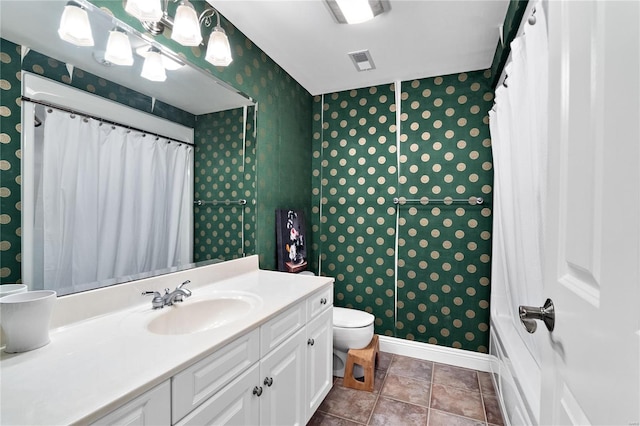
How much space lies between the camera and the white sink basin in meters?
1.16

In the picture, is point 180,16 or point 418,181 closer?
point 180,16

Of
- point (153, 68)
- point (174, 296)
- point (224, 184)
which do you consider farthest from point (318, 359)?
point (153, 68)

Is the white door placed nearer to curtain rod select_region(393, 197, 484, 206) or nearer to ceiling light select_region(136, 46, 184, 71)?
ceiling light select_region(136, 46, 184, 71)

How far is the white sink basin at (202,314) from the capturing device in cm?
116

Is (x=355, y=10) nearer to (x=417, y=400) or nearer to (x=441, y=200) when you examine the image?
(x=441, y=200)

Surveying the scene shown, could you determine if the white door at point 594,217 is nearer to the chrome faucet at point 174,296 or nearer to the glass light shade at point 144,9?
the chrome faucet at point 174,296

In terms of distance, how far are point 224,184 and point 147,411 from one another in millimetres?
1274

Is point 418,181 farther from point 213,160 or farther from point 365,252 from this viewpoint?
point 213,160

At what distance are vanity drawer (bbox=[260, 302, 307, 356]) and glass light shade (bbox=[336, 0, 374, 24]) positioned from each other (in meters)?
1.59

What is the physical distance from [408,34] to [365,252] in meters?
1.69

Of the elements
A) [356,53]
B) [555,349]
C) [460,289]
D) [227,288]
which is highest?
[356,53]

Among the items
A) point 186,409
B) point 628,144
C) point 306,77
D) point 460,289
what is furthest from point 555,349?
point 306,77

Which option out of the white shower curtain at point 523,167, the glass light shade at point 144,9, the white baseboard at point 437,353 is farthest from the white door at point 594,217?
the white baseboard at point 437,353

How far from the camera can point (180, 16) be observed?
4.20ft
